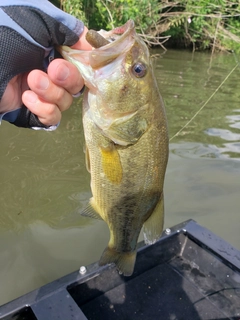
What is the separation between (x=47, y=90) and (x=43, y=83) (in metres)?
0.04

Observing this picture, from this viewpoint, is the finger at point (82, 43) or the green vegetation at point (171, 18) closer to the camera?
the finger at point (82, 43)

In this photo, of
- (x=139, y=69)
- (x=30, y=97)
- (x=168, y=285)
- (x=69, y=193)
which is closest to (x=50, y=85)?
(x=30, y=97)

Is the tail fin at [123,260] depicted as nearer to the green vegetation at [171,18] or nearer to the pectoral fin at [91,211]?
the pectoral fin at [91,211]

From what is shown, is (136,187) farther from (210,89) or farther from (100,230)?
(210,89)

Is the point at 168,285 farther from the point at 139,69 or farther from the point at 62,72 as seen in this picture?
the point at 62,72

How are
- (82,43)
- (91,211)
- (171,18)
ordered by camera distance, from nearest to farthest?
(82,43) → (91,211) → (171,18)

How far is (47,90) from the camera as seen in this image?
1505 mm

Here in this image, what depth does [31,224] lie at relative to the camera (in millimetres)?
3826

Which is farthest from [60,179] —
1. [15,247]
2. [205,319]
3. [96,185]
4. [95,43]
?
[95,43]

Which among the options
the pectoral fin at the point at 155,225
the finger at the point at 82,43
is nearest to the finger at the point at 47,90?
the finger at the point at 82,43

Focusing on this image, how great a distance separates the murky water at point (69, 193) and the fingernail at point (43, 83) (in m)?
2.13

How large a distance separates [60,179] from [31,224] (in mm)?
967

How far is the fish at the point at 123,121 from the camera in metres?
1.49

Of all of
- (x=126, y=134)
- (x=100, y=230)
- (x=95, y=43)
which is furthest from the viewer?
(x=100, y=230)
